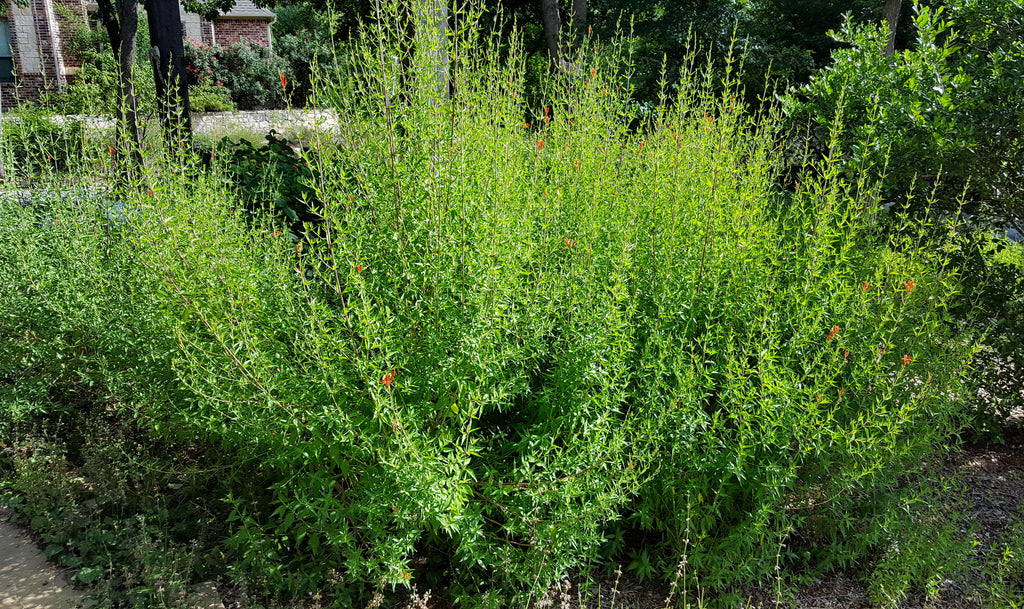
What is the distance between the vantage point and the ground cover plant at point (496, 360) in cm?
245

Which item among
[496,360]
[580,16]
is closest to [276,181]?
[496,360]

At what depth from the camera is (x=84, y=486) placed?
11.9 ft

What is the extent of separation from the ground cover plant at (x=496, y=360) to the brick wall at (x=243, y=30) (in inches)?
1119

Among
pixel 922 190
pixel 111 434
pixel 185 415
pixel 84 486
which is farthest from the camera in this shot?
pixel 922 190

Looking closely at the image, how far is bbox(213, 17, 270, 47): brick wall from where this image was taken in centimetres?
2844

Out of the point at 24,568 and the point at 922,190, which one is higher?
the point at 922,190

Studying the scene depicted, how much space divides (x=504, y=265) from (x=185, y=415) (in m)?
1.36

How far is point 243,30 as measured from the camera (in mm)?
28578

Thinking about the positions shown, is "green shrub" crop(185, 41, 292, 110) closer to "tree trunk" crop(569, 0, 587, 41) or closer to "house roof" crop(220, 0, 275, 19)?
"house roof" crop(220, 0, 275, 19)

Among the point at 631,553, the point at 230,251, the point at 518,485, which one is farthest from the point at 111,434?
the point at 631,553

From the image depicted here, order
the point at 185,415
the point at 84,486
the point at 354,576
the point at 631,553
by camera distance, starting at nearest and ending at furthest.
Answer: the point at 354,576
the point at 185,415
the point at 631,553
the point at 84,486

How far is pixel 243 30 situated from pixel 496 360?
30727mm

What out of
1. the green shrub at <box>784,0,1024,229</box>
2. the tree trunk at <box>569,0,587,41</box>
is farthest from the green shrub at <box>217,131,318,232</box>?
the tree trunk at <box>569,0,587,41</box>

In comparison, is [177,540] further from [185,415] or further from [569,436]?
[569,436]
